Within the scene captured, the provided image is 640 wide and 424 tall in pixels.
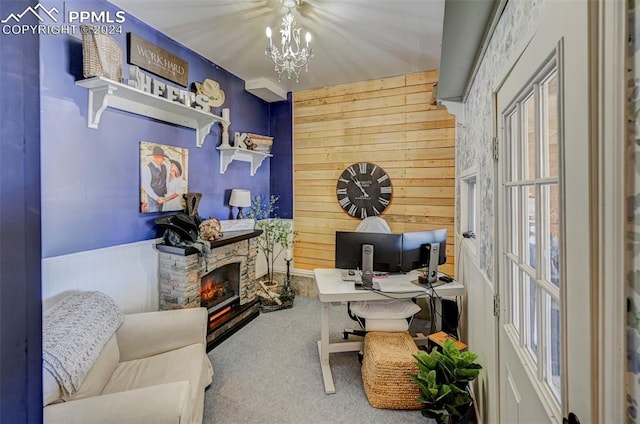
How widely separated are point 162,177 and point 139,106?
0.64 metres

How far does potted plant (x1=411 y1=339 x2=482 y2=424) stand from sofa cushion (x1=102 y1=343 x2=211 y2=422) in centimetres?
130

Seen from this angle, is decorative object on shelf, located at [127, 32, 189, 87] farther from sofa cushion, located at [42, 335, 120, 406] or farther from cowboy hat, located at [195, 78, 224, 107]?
sofa cushion, located at [42, 335, 120, 406]

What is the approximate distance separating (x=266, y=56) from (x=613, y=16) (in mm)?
3215

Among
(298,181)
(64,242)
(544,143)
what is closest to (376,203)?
(298,181)

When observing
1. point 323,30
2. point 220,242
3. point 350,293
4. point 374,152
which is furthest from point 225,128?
point 350,293

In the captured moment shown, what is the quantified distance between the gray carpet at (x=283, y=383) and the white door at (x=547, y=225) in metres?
1.09

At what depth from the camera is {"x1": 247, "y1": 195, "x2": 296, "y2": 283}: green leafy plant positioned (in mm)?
4078

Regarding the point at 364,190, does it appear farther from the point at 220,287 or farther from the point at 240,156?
the point at 220,287

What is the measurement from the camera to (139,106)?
2471 millimetres

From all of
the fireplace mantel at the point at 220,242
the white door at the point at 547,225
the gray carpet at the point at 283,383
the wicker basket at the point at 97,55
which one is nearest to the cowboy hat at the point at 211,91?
the wicker basket at the point at 97,55

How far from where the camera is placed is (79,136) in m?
2.07

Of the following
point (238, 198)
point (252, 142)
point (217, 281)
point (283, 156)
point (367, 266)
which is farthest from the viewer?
point (283, 156)

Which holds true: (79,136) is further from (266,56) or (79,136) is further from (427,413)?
(427,413)

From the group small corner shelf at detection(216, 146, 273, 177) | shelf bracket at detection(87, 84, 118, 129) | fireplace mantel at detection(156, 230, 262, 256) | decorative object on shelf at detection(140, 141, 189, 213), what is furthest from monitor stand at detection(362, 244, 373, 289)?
shelf bracket at detection(87, 84, 118, 129)
